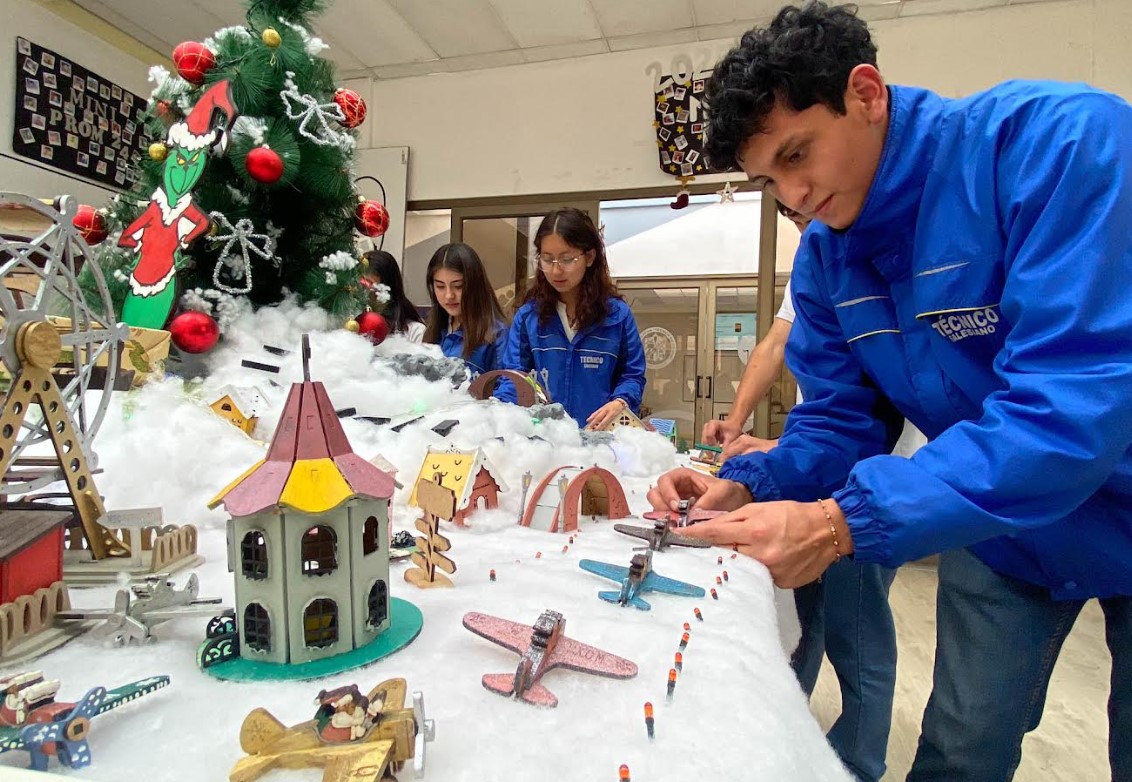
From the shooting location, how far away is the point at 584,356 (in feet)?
6.42

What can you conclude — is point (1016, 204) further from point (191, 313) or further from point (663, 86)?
point (663, 86)

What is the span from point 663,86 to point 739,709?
350 cm

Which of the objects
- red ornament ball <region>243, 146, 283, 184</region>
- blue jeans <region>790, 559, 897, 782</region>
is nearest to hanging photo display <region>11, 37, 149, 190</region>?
red ornament ball <region>243, 146, 283, 184</region>

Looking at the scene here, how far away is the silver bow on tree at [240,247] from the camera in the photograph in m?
1.34

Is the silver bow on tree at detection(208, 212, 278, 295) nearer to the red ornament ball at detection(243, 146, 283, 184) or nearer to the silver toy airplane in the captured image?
the red ornament ball at detection(243, 146, 283, 184)

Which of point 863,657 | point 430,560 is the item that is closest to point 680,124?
point 863,657

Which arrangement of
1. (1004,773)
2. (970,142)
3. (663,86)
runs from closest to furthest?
(970,142), (1004,773), (663,86)

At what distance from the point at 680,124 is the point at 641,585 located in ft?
10.3

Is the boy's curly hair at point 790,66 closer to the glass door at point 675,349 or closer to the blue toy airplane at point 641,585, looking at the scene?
the blue toy airplane at point 641,585

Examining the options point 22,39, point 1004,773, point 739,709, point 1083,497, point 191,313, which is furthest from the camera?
point 22,39

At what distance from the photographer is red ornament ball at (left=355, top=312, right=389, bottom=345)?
1580mm

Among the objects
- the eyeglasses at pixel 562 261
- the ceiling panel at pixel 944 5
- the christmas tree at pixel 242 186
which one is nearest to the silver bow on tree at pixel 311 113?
the christmas tree at pixel 242 186

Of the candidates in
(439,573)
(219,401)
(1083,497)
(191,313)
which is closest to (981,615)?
(1083,497)

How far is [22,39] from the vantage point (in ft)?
9.52
